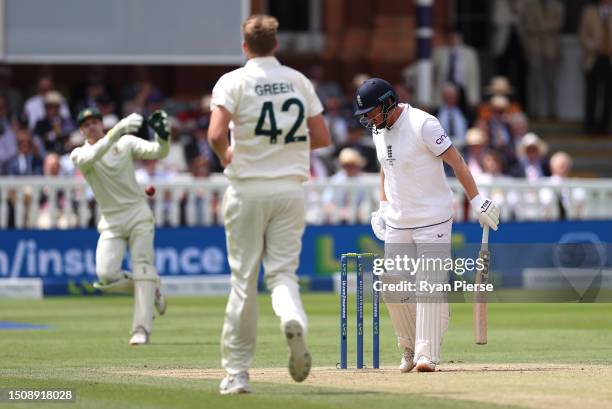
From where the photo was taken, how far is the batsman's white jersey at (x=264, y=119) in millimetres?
10406

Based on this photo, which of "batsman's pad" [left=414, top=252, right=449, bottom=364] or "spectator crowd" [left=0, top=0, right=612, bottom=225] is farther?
"spectator crowd" [left=0, top=0, right=612, bottom=225]

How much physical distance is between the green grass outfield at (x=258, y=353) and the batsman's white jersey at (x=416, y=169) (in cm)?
109

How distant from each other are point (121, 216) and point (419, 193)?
180 inches

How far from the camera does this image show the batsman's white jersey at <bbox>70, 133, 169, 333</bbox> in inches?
619

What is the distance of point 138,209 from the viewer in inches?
624

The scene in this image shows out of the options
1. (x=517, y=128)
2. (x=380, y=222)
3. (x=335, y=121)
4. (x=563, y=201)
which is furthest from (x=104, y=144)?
(x=517, y=128)

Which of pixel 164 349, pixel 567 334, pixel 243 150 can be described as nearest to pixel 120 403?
pixel 243 150

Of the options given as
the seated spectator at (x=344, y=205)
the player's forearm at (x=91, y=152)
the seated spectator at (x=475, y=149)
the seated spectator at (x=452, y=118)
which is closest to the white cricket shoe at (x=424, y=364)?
the player's forearm at (x=91, y=152)

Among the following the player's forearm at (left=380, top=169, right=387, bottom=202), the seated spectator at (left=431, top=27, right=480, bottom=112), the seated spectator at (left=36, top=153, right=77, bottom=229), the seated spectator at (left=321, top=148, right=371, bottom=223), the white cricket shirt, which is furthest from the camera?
the seated spectator at (left=431, top=27, right=480, bottom=112)

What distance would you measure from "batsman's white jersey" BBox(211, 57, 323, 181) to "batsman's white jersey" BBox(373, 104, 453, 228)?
162cm

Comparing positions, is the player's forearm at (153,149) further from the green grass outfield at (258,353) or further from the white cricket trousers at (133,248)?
the green grass outfield at (258,353)

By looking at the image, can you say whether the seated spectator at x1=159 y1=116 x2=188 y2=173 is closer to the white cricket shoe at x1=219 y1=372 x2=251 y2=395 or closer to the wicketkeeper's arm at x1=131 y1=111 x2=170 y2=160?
the wicketkeeper's arm at x1=131 y1=111 x2=170 y2=160

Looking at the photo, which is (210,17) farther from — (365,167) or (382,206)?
(382,206)

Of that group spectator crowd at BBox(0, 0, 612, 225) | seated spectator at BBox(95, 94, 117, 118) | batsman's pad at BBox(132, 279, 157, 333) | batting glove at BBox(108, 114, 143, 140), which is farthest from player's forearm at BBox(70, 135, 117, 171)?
seated spectator at BBox(95, 94, 117, 118)
